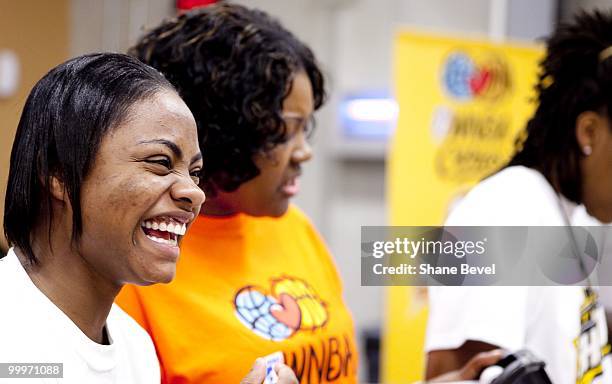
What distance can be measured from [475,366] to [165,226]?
1.90 ft

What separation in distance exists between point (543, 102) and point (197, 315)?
2.53ft

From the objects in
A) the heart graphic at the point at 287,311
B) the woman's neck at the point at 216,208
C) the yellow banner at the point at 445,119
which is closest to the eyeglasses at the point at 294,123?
the woman's neck at the point at 216,208

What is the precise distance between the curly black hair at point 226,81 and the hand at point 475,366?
0.45 metres

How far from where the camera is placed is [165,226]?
0.87m

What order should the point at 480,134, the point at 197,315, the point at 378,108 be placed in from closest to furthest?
1. the point at 197,315
2. the point at 480,134
3. the point at 378,108

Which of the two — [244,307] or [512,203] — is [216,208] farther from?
[512,203]

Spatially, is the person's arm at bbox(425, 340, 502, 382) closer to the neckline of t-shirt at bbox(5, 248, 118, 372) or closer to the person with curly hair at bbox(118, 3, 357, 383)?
the person with curly hair at bbox(118, 3, 357, 383)

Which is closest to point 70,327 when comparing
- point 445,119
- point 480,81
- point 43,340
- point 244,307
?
point 43,340

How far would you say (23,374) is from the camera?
80 cm

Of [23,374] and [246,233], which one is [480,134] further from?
[23,374]

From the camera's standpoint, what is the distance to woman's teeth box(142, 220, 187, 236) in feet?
2.82

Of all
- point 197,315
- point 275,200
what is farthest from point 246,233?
point 197,315

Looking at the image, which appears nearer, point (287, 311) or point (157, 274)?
point (157, 274)

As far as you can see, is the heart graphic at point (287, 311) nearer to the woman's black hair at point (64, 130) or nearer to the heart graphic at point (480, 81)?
the woman's black hair at point (64, 130)
